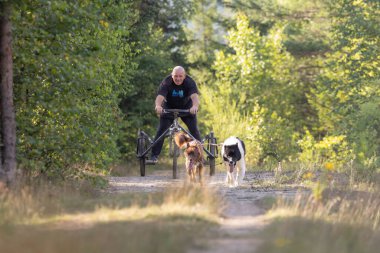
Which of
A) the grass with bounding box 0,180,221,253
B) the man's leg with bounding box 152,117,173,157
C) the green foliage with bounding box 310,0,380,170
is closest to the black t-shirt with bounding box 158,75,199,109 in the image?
the man's leg with bounding box 152,117,173,157

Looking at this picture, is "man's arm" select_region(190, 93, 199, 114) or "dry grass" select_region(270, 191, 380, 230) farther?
"man's arm" select_region(190, 93, 199, 114)

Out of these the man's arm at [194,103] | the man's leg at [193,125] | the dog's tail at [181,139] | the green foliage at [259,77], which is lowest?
the dog's tail at [181,139]

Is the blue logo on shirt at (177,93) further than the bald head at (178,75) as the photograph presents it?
Yes

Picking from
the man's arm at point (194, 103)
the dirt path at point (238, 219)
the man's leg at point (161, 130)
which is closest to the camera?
the dirt path at point (238, 219)

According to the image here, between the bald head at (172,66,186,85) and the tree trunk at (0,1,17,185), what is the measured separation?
4111 mm

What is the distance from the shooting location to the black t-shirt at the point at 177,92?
55.1 ft

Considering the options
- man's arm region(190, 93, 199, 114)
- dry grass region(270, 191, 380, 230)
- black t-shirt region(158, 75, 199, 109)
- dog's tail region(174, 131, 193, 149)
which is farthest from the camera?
black t-shirt region(158, 75, 199, 109)

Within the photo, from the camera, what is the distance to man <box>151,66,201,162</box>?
1658cm

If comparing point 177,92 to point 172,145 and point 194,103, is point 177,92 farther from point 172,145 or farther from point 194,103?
point 172,145

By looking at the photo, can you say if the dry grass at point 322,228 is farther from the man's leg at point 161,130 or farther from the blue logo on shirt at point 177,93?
the man's leg at point 161,130

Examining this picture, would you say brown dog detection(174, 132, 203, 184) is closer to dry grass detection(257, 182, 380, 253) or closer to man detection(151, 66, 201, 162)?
man detection(151, 66, 201, 162)

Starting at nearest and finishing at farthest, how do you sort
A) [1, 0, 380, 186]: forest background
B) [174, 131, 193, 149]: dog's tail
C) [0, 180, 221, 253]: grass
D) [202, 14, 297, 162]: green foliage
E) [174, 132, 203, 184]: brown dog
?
1. [0, 180, 221, 253]: grass
2. [1, 0, 380, 186]: forest background
3. [174, 132, 203, 184]: brown dog
4. [174, 131, 193, 149]: dog's tail
5. [202, 14, 297, 162]: green foliage

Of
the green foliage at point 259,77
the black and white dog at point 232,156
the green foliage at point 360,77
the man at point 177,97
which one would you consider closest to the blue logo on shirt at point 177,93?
the man at point 177,97

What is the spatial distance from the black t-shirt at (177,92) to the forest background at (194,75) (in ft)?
4.03
